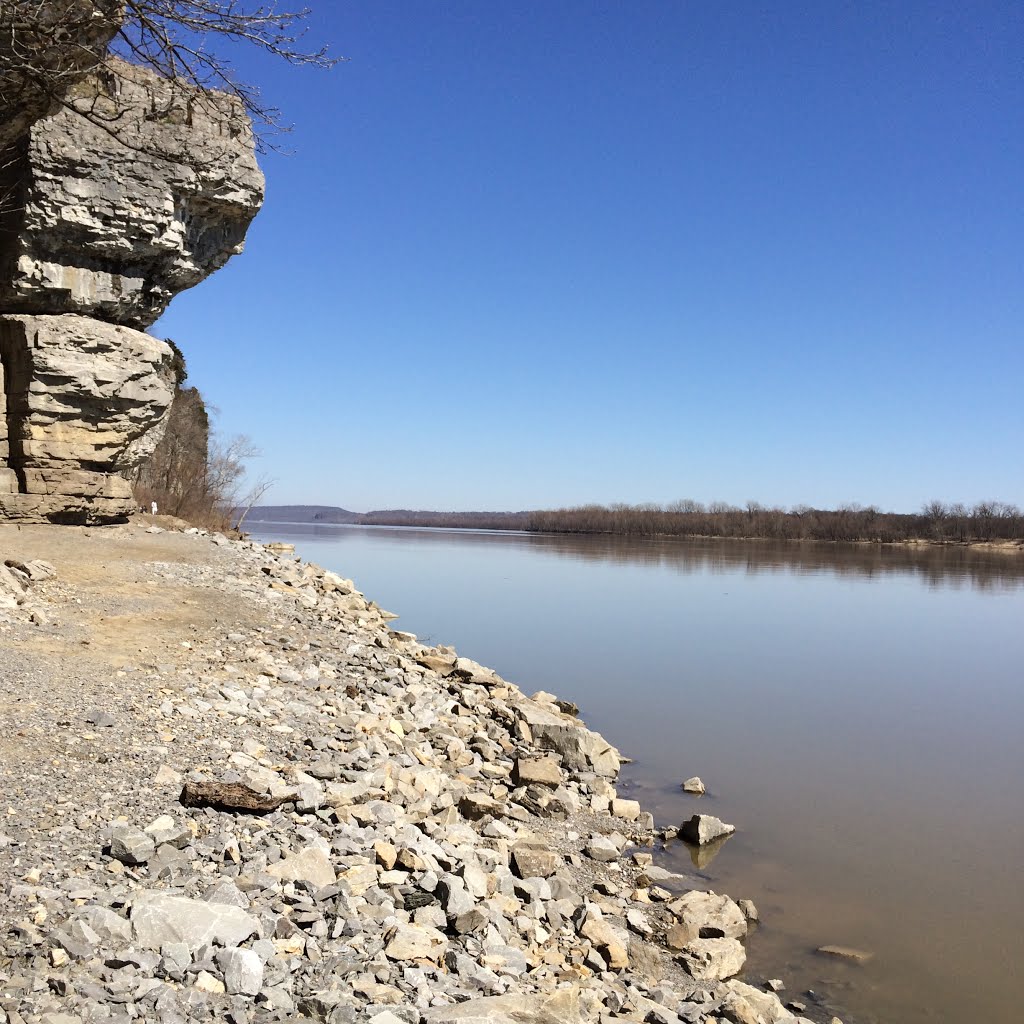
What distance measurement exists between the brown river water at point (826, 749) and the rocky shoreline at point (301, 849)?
0.77 meters

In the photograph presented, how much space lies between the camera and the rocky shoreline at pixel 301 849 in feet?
11.5

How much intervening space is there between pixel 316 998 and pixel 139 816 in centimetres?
179

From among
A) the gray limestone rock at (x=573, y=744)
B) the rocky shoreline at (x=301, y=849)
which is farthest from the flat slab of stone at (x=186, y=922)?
the gray limestone rock at (x=573, y=744)

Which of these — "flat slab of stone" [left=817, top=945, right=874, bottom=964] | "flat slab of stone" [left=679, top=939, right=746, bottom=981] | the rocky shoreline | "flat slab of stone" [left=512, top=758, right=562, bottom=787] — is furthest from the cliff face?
"flat slab of stone" [left=817, top=945, right=874, bottom=964]

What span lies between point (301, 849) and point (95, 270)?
37.6ft

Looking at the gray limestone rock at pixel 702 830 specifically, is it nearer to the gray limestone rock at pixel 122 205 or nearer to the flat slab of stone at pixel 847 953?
the flat slab of stone at pixel 847 953

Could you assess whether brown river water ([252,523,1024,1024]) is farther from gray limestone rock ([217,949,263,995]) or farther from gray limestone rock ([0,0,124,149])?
gray limestone rock ([0,0,124,149])

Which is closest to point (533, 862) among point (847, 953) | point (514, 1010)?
point (514, 1010)

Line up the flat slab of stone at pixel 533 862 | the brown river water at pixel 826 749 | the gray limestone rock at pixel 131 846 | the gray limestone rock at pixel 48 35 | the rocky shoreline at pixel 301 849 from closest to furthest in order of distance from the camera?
1. the rocky shoreline at pixel 301 849
2. the gray limestone rock at pixel 131 846
3. the gray limestone rock at pixel 48 35
4. the flat slab of stone at pixel 533 862
5. the brown river water at pixel 826 749

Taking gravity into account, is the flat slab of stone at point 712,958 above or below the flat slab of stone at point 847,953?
above

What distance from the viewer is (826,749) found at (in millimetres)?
10961

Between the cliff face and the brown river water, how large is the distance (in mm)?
7743

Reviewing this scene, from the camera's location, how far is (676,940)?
548 centimetres

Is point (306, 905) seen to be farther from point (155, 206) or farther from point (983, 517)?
point (983, 517)
